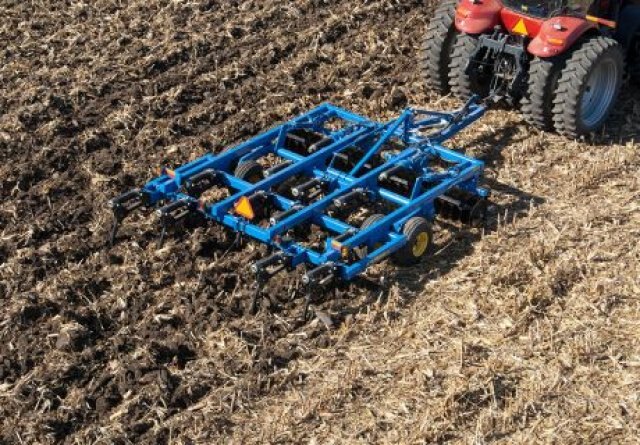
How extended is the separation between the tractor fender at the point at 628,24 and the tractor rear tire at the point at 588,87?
15.8 inches

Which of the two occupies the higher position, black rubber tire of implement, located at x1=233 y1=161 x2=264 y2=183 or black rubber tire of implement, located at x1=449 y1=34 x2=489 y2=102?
black rubber tire of implement, located at x1=449 y1=34 x2=489 y2=102

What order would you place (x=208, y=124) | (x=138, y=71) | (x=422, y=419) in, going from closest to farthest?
(x=422, y=419), (x=208, y=124), (x=138, y=71)

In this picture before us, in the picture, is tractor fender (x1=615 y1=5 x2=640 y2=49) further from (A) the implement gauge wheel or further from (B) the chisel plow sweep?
(A) the implement gauge wheel

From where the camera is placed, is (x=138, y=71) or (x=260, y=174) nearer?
(x=260, y=174)

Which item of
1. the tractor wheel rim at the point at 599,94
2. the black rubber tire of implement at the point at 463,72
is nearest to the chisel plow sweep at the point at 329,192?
the black rubber tire of implement at the point at 463,72

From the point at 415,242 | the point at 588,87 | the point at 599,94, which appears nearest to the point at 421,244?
the point at 415,242

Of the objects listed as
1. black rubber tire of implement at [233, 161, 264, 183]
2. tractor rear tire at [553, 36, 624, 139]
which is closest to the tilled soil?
tractor rear tire at [553, 36, 624, 139]

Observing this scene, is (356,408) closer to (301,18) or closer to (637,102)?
(637,102)

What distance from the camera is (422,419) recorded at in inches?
245

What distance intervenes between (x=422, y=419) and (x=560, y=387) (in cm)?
100

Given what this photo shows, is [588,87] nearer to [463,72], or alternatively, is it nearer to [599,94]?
[599,94]

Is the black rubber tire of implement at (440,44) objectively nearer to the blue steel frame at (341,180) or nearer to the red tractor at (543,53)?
the red tractor at (543,53)

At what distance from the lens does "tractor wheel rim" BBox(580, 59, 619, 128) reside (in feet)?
31.0

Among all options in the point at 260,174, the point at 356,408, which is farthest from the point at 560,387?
the point at 260,174
